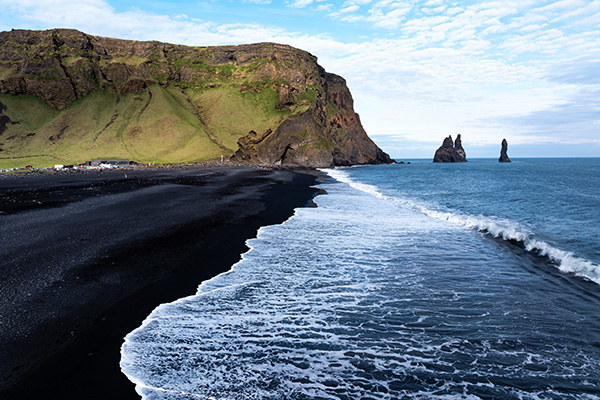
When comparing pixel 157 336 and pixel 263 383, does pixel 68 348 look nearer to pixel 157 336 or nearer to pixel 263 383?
pixel 157 336

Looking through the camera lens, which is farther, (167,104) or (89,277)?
(167,104)

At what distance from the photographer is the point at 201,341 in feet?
22.4

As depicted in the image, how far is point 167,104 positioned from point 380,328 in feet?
561

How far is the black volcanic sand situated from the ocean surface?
601 mm

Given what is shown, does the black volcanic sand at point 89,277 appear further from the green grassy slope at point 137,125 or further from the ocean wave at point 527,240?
the green grassy slope at point 137,125

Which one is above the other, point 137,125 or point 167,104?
point 167,104

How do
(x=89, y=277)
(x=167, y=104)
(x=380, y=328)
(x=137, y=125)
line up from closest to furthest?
(x=380, y=328) → (x=89, y=277) → (x=137, y=125) → (x=167, y=104)

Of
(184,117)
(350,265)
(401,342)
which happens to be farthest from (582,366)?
(184,117)

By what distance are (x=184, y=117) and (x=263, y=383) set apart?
16443cm

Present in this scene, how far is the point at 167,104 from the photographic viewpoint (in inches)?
6250

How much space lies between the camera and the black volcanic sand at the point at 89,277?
18.3 ft

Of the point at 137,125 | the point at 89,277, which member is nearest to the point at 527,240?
the point at 89,277

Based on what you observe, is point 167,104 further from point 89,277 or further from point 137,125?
point 89,277

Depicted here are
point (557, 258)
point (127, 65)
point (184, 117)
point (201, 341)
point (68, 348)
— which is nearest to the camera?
point (68, 348)
